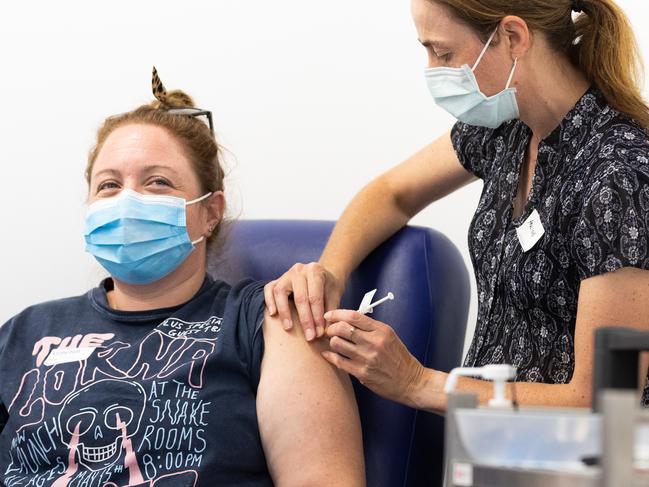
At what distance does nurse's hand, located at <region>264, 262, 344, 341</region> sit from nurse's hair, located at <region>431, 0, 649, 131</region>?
0.52m

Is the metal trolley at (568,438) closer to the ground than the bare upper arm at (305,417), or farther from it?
farther from it

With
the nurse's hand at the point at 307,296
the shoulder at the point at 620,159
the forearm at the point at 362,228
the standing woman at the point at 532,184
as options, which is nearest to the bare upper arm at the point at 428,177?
the forearm at the point at 362,228

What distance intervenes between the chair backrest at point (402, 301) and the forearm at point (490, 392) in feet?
0.64

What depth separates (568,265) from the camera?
1.65 m

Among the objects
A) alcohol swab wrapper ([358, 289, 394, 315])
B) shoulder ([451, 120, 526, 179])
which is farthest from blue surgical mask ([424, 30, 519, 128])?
alcohol swab wrapper ([358, 289, 394, 315])

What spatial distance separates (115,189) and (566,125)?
858 millimetres

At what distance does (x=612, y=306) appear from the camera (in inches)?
59.1

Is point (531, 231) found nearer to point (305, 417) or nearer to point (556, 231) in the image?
point (556, 231)

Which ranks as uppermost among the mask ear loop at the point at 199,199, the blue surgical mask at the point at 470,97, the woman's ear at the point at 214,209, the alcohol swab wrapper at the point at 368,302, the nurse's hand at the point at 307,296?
the blue surgical mask at the point at 470,97

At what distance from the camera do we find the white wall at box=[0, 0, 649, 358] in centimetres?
265

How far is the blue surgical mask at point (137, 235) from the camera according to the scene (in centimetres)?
189

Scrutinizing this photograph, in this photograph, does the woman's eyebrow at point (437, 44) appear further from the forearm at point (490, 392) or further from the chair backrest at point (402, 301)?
the forearm at point (490, 392)

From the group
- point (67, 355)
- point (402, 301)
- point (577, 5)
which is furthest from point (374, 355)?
point (577, 5)

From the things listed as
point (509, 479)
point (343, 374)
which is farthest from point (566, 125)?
point (509, 479)
